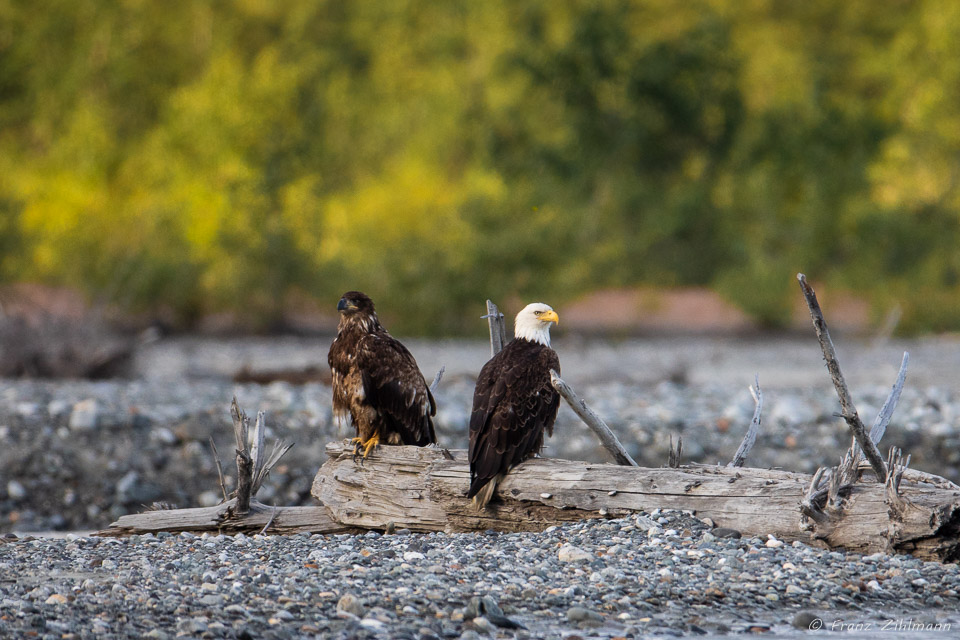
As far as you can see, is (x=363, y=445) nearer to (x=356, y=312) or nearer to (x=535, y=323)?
(x=356, y=312)

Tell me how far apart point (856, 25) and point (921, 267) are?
1721 centimetres

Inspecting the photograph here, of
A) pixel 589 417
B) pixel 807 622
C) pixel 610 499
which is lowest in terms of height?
pixel 807 622

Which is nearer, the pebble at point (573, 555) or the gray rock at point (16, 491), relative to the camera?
the pebble at point (573, 555)

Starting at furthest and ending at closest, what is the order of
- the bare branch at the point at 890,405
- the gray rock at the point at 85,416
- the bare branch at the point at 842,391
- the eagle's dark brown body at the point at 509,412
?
the gray rock at the point at 85,416, the eagle's dark brown body at the point at 509,412, the bare branch at the point at 890,405, the bare branch at the point at 842,391

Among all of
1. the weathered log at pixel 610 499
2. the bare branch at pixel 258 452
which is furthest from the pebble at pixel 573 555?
the bare branch at pixel 258 452

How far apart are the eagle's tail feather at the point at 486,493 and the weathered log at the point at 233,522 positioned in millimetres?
760

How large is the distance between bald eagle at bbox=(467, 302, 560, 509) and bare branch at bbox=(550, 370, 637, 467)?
18 centimetres

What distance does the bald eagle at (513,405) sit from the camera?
512 cm

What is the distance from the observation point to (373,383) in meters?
5.79

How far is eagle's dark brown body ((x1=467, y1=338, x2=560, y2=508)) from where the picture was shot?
5113 millimetres

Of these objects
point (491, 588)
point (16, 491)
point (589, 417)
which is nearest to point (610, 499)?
point (589, 417)

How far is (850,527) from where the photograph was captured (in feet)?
15.2

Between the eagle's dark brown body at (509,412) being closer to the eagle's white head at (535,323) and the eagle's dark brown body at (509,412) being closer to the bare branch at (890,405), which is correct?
the eagle's white head at (535,323)

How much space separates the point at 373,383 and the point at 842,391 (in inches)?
96.2
